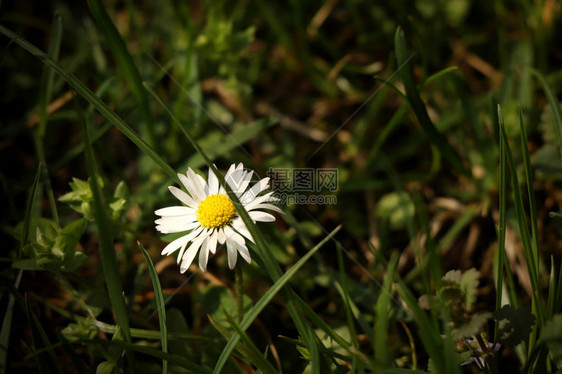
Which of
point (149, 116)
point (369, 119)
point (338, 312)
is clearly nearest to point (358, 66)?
point (369, 119)

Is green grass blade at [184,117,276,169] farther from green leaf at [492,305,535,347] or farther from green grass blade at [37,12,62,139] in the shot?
green leaf at [492,305,535,347]

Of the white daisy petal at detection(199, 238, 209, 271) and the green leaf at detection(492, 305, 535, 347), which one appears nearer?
the green leaf at detection(492, 305, 535, 347)

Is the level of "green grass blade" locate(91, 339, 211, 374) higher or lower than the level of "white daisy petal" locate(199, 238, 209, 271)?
lower

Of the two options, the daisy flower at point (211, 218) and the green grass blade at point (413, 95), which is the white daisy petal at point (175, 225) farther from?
the green grass blade at point (413, 95)

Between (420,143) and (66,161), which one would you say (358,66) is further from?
(66,161)

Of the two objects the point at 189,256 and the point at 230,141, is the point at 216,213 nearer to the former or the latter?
the point at 189,256

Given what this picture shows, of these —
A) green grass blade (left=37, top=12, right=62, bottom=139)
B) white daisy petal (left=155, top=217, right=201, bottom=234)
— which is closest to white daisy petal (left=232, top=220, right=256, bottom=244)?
white daisy petal (left=155, top=217, right=201, bottom=234)

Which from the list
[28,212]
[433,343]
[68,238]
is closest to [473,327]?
[433,343]
